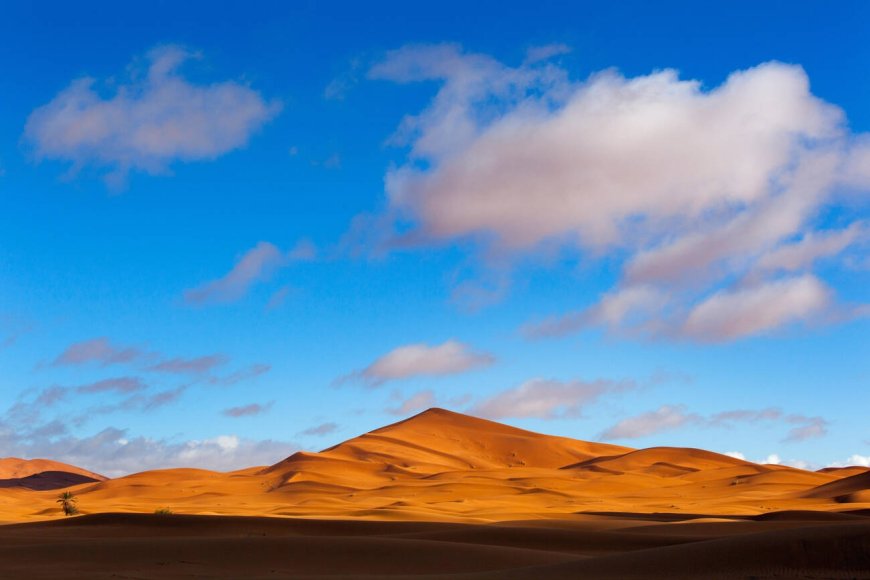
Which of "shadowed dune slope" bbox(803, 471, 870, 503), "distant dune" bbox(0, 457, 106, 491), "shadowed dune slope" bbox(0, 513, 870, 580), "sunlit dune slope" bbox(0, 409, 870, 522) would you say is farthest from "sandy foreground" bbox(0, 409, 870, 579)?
"distant dune" bbox(0, 457, 106, 491)

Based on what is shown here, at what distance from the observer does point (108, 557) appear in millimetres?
17281

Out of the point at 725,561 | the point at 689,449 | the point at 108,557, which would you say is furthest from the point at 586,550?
the point at 689,449

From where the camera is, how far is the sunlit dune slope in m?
45.5

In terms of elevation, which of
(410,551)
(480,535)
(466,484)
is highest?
(466,484)

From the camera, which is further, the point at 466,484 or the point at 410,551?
the point at 466,484

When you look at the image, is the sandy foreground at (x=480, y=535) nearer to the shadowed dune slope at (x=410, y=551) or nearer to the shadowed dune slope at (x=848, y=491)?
the shadowed dune slope at (x=410, y=551)

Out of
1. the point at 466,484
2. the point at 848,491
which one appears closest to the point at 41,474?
the point at 466,484

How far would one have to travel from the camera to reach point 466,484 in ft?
212

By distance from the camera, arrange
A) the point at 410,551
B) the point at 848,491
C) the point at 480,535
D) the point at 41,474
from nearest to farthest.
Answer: the point at 410,551, the point at 480,535, the point at 848,491, the point at 41,474

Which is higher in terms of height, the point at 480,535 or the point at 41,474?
the point at 41,474

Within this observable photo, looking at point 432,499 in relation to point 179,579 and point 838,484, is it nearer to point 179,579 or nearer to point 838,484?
point 838,484

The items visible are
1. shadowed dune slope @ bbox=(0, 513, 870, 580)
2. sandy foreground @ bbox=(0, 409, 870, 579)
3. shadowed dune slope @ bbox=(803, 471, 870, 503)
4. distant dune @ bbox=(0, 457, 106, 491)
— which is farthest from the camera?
distant dune @ bbox=(0, 457, 106, 491)

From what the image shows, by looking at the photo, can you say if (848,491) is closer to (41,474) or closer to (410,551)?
(410,551)

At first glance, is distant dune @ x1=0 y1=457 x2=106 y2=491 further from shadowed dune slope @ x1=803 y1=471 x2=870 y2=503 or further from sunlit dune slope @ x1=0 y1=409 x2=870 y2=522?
shadowed dune slope @ x1=803 y1=471 x2=870 y2=503
